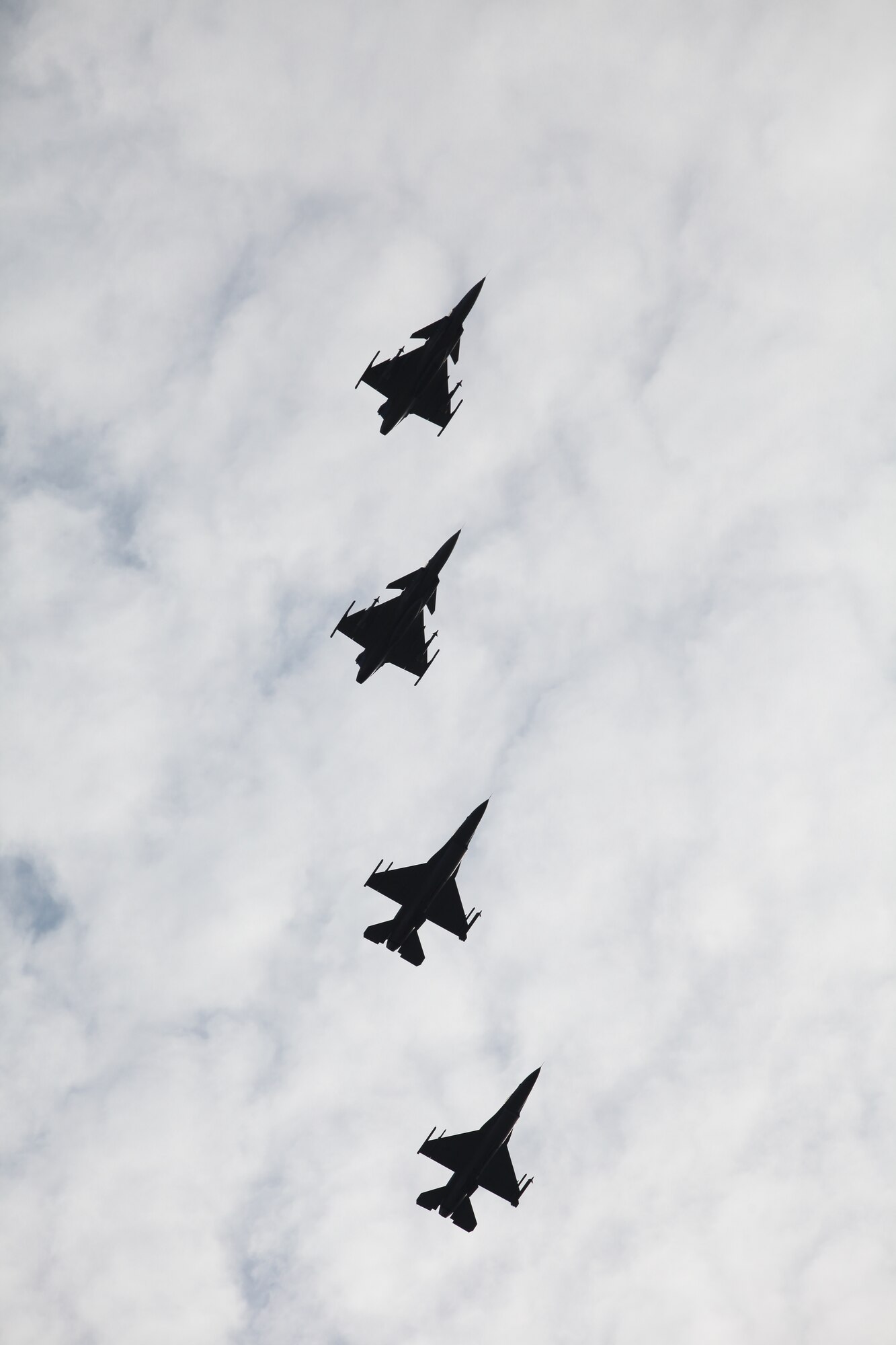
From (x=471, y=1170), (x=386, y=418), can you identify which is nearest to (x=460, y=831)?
(x=471, y=1170)

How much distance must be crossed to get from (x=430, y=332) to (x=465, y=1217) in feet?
136

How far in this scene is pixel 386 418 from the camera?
51500 millimetres

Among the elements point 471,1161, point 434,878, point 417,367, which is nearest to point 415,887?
point 434,878

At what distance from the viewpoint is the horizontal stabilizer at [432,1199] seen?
49062 mm

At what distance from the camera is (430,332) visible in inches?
2013

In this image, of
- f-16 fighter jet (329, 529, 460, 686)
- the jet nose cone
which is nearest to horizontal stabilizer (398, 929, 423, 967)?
f-16 fighter jet (329, 529, 460, 686)

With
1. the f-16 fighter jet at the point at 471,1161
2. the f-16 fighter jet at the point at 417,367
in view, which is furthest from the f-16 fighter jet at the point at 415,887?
the f-16 fighter jet at the point at 417,367

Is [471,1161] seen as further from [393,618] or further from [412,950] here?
[393,618]

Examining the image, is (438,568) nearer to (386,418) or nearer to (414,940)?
(386,418)

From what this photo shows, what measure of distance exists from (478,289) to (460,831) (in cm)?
2570

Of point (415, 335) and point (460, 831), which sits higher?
point (415, 335)

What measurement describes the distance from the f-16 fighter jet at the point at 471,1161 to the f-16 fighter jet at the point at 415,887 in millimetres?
8290

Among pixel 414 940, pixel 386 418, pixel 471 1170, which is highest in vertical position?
pixel 386 418

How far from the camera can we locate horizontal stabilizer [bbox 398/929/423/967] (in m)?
50.9
